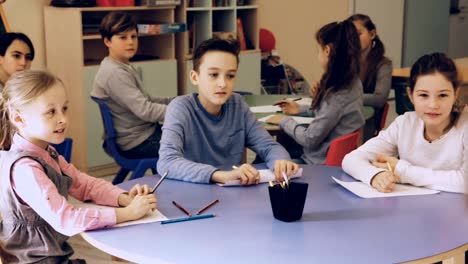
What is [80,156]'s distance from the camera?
496 centimetres

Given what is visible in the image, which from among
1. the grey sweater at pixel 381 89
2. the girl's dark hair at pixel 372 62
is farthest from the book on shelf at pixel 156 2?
the grey sweater at pixel 381 89

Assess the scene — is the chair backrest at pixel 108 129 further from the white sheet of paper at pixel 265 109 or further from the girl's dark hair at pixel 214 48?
the girl's dark hair at pixel 214 48

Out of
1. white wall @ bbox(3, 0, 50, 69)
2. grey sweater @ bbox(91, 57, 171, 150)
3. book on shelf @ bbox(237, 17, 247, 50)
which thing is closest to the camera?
grey sweater @ bbox(91, 57, 171, 150)

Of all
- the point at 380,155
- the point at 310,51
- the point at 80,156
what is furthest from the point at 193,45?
the point at 380,155

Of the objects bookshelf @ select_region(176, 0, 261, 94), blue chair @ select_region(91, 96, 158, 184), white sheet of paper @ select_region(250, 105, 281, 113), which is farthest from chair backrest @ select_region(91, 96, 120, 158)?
bookshelf @ select_region(176, 0, 261, 94)

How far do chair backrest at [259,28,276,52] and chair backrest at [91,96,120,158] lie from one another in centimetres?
307

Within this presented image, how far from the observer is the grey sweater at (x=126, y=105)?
12.3ft

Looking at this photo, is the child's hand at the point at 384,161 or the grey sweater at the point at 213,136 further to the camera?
the grey sweater at the point at 213,136

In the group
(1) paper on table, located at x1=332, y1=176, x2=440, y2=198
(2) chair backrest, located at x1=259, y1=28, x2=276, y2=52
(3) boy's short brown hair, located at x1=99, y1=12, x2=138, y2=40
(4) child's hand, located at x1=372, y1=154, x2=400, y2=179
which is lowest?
(1) paper on table, located at x1=332, y1=176, x2=440, y2=198

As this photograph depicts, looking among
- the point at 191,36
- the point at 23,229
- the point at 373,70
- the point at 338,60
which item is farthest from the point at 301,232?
the point at 191,36

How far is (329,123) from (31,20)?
2.67 metres

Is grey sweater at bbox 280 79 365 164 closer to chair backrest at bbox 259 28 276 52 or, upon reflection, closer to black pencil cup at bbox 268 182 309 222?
black pencil cup at bbox 268 182 309 222

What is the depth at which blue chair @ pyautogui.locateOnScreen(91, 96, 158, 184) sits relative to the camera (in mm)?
3627

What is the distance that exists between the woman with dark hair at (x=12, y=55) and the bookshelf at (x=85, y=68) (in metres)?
0.93
